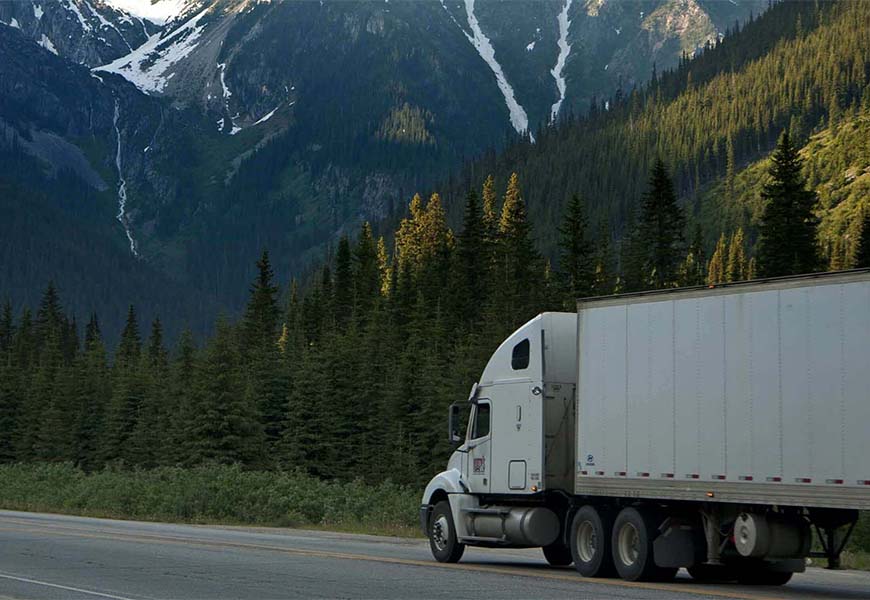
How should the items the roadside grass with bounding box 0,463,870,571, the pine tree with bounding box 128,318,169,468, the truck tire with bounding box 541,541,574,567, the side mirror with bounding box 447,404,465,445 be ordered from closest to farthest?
the truck tire with bounding box 541,541,574,567 → the side mirror with bounding box 447,404,465,445 → the roadside grass with bounding box 0,463,870,571 → the pine tree with bounding box 128,318,169,468

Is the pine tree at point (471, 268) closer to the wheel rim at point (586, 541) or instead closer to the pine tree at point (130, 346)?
the pine tree at point (130, 346)

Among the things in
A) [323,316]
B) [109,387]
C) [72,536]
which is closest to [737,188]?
[323,316]

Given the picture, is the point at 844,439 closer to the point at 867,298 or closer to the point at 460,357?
the point at 867,298

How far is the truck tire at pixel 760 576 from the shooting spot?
19.5 meters

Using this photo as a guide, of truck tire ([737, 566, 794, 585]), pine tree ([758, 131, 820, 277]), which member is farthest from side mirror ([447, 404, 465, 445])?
pine tree ([758, 131, 820, 277])

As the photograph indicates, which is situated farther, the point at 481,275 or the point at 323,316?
the point at 323,316

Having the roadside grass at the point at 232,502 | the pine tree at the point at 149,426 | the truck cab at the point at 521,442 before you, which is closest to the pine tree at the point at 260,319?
the pine tree at the point at 149,426

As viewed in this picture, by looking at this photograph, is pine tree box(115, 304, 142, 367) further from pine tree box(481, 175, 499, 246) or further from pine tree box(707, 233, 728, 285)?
pine tree box(707, 233, 728, 285)

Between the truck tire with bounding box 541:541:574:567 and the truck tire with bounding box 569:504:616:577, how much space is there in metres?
2.01

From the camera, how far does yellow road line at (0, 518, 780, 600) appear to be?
57.9 feet

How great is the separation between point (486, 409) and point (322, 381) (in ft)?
197

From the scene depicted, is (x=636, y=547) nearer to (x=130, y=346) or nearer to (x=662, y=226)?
(x=662, y=226)

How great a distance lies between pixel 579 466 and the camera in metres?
20.5

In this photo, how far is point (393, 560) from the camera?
22641mm
